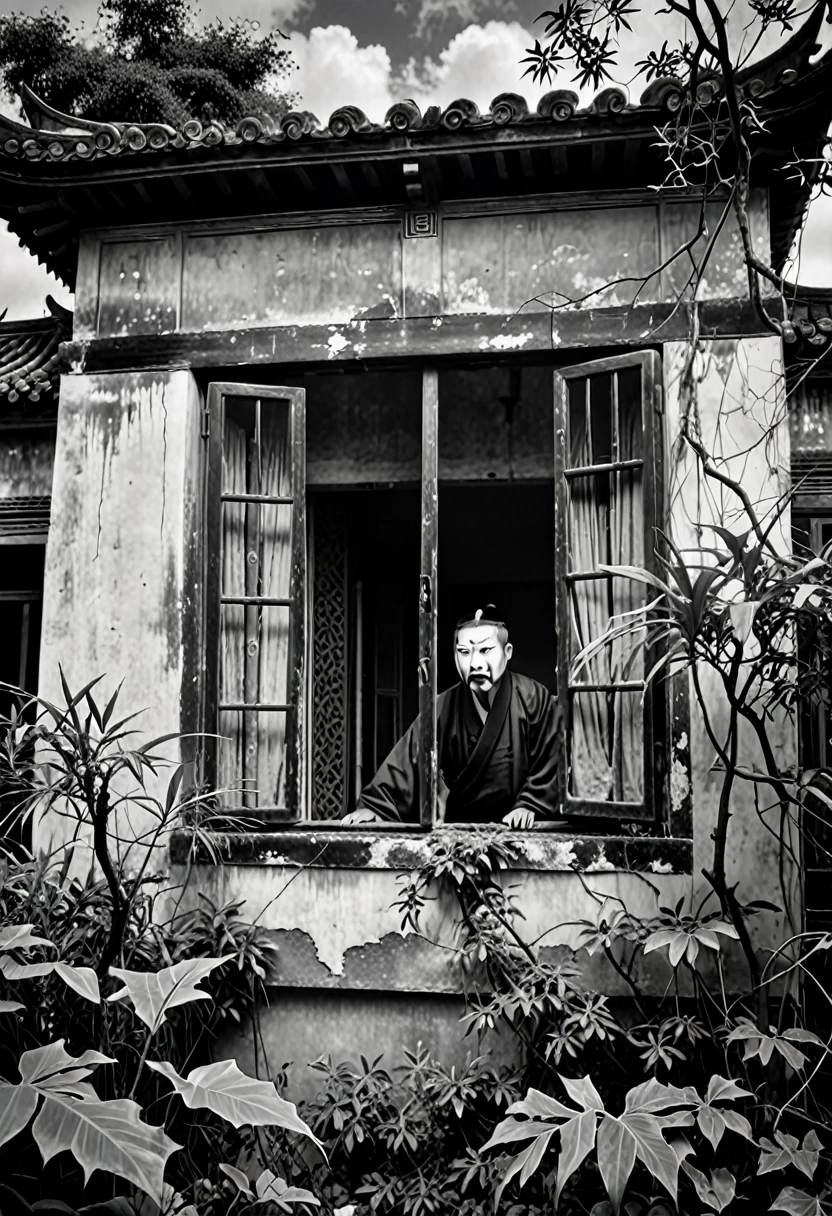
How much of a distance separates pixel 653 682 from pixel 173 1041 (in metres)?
2.49

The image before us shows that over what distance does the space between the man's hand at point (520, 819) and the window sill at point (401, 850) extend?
82 millimetres

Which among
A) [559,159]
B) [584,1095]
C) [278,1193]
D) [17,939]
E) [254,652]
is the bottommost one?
[278,1193]

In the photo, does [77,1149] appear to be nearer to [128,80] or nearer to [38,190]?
[38,190]

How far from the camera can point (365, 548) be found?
28.2ft

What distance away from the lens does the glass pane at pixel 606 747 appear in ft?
15.8

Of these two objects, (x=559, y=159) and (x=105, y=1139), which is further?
(x=559, y=159)

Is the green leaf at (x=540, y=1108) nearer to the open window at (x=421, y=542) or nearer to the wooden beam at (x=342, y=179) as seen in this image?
the open window at (x=421, y=542)

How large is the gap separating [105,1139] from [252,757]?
2282 millimetres

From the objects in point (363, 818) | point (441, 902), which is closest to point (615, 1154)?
point (441, 902)

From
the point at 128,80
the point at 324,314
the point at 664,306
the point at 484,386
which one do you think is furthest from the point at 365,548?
the point at 128,80

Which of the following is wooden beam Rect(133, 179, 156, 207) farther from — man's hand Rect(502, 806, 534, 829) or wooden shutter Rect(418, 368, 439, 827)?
man's hand Rect(502, 806, 534, 829)

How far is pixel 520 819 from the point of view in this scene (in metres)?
5.16

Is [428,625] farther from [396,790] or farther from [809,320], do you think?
[809,320]

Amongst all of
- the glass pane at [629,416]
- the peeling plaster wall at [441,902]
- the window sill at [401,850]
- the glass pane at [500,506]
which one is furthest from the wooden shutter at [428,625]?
the glass pane at [629,416]
